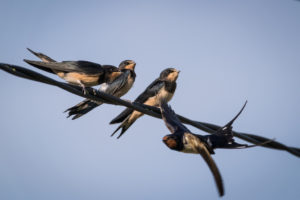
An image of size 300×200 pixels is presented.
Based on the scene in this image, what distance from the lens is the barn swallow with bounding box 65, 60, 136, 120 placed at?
7.22m

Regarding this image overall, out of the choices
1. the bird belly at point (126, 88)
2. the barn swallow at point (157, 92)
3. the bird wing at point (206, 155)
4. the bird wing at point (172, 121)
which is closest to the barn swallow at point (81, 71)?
the bird belly at point (126, 88)

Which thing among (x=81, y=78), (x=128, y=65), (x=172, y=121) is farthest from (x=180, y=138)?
(x=128, y=65)

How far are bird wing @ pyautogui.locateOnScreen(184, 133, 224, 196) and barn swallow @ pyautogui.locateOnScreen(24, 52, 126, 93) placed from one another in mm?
2179

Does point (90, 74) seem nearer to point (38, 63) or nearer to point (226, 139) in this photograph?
point (38, 63)

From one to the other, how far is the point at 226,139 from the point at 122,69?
3.21m

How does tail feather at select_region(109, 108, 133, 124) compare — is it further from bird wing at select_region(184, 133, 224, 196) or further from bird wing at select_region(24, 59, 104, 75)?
bird wing at select_region(184, 133, 224, 196)

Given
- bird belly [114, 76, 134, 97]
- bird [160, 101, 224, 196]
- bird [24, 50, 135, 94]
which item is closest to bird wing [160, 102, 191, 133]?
bird [160, 101, 224, 196]

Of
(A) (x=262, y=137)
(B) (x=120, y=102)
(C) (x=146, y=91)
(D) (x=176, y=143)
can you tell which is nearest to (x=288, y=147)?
(A) (x=262, y=137)

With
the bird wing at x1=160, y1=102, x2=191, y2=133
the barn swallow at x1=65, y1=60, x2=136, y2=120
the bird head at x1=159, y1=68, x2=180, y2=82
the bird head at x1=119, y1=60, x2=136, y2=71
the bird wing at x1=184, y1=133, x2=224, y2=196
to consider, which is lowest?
the bird wing at x1=184, y1=133, x2=224, y2=196

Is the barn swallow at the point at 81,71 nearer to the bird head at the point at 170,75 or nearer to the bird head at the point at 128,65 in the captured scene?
the bird head at the point at 128,65

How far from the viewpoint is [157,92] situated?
7.97 metres

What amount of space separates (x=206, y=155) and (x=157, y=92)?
372 cm

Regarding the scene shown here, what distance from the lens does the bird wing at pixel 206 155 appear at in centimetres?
359

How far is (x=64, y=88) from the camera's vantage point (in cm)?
431
